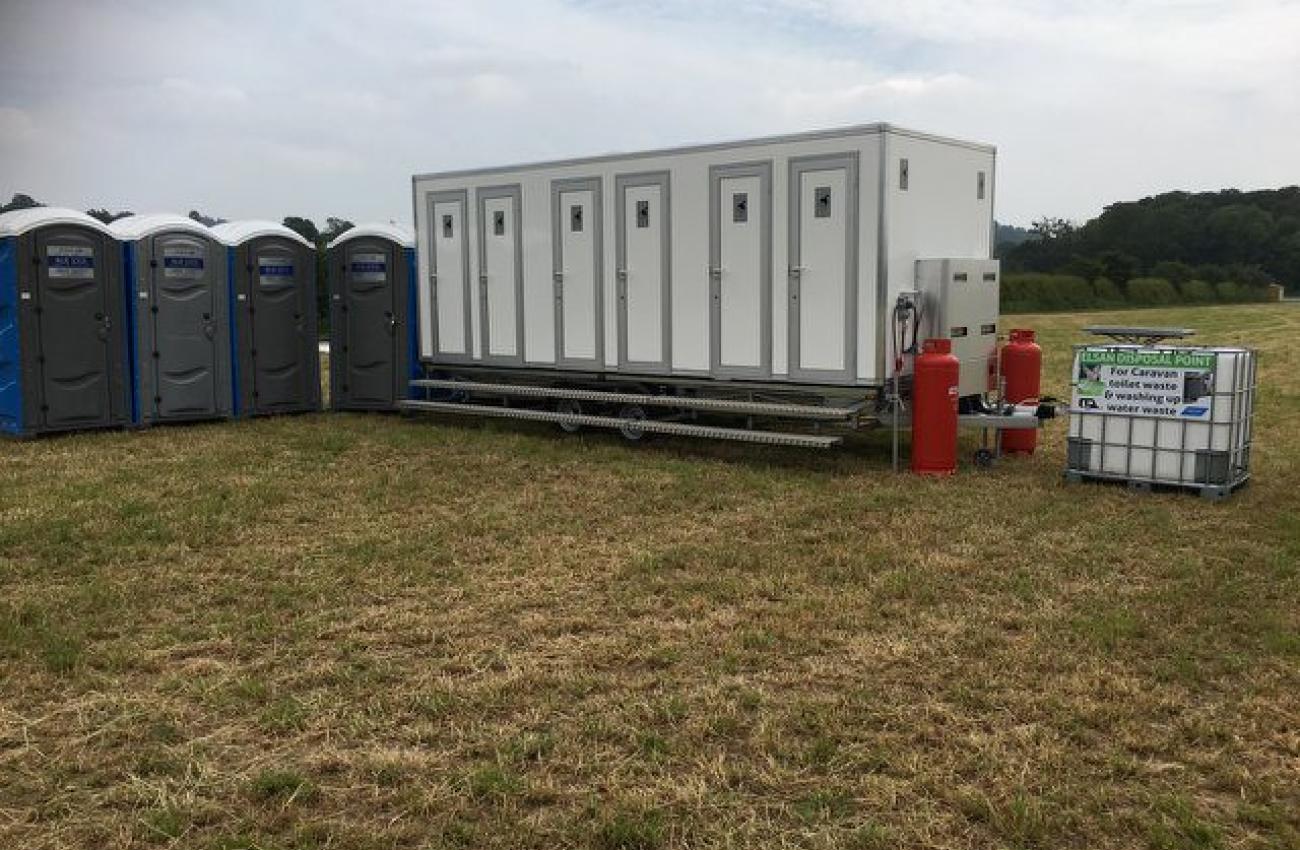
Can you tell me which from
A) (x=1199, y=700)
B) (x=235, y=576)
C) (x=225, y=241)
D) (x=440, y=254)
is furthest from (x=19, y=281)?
(x=1199, y=700)

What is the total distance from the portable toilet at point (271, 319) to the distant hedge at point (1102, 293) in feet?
111

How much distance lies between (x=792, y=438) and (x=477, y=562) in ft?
12.0

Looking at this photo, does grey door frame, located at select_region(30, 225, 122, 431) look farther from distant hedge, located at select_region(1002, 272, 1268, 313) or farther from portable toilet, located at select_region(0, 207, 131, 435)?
distant hedge, located at select_region(1002, 272, 1268, 313)

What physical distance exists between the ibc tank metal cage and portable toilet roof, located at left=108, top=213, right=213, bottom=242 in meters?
9.61

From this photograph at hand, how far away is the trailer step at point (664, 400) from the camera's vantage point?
980cm

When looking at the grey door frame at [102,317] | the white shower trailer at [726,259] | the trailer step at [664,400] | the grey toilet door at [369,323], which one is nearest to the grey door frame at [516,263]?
the white shower trailer at [726,259]

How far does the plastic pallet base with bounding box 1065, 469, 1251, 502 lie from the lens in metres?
8.45

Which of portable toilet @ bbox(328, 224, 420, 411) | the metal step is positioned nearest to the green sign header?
the metal step

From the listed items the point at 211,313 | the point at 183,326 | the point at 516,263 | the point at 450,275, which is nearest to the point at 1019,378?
the point at 516,263

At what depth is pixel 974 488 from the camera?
9.02 meters

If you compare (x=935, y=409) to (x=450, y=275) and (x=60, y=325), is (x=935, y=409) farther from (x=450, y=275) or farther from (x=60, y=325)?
(x=60, y=325)

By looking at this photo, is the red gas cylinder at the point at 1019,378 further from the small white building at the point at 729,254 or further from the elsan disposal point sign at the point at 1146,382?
the elsan disposal point sign at the point at 1146,382

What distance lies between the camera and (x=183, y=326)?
1320 cm

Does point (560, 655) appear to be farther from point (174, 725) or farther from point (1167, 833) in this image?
point (1167, 833)
